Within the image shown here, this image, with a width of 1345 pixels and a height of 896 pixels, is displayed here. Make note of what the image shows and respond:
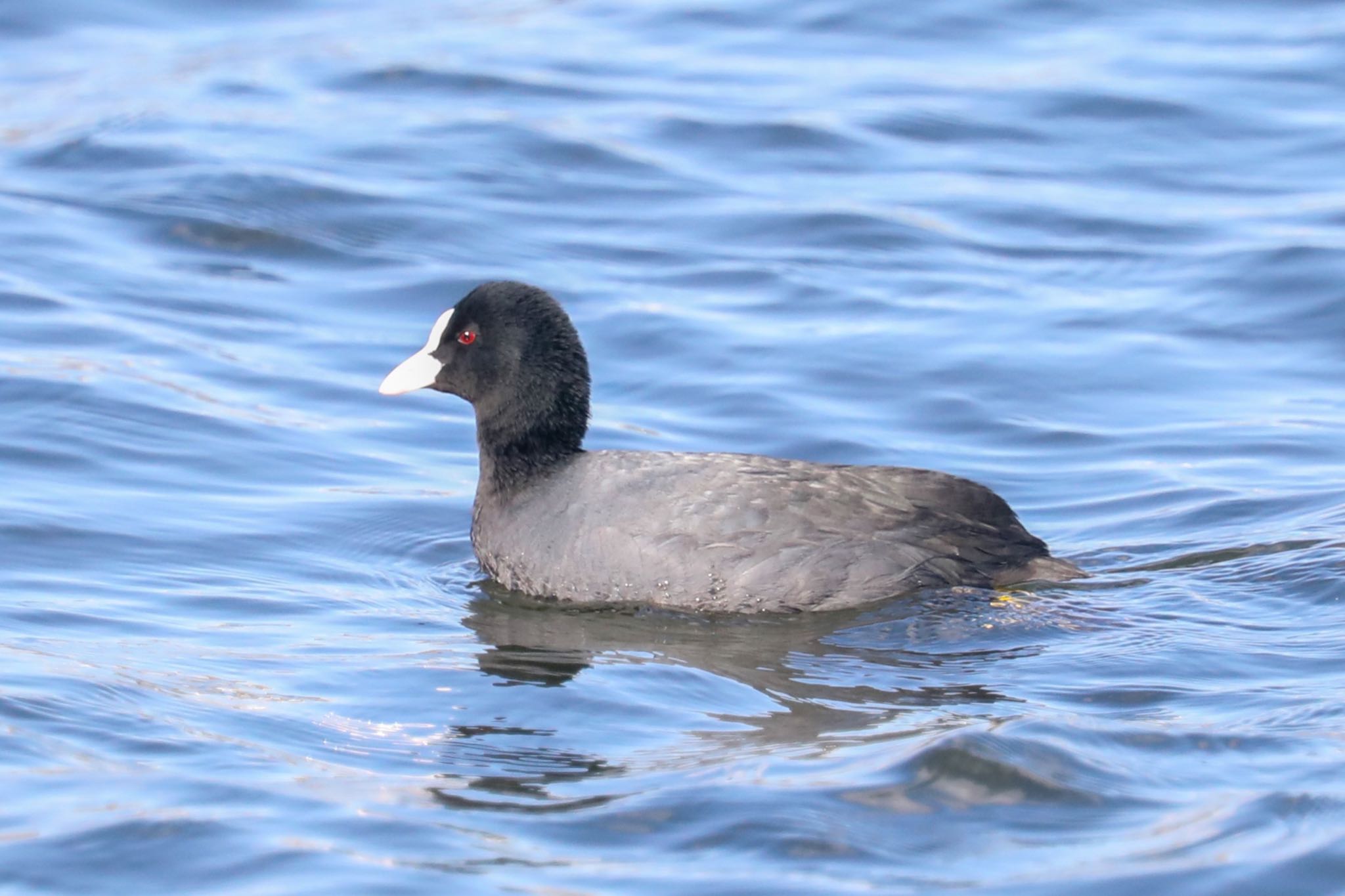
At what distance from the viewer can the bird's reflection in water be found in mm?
6520

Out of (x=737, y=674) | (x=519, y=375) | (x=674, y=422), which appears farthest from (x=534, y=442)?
(x=674, y=422)

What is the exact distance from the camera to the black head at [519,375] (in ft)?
29.5

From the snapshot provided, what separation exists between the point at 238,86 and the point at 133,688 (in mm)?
11681

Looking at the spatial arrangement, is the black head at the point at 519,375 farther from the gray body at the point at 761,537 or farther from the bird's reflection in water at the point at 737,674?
the bird's reflection in water at the point at 737,674

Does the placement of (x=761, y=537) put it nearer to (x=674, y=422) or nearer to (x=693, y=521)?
(x=693, y=521)

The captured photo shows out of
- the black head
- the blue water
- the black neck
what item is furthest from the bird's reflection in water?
the black head

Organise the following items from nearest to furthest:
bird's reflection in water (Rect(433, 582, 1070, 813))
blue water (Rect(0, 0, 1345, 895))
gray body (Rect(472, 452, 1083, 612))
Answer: blue water (Rect(0, 0, 1345, 895))
bird's reflection in water (Rect(433, 582, 1070, 813))
gray body (Rect(472, 452, 1083, 612))

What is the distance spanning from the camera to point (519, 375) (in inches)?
356

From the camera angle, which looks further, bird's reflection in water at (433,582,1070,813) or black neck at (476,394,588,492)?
black neck at (476,394,588,492)

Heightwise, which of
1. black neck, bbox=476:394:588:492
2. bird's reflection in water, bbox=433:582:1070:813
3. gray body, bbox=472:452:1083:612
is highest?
black neck, bbox=476:394:588:492

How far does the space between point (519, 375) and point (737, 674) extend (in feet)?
7.09

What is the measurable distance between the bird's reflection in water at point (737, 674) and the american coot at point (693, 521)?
0.35ft

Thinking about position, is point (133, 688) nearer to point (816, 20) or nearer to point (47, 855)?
point (47, 855)

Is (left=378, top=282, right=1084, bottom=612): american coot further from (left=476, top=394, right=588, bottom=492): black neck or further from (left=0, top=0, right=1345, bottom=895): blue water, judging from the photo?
(left=0, top=0, right=1345, bottom=895): blue water
